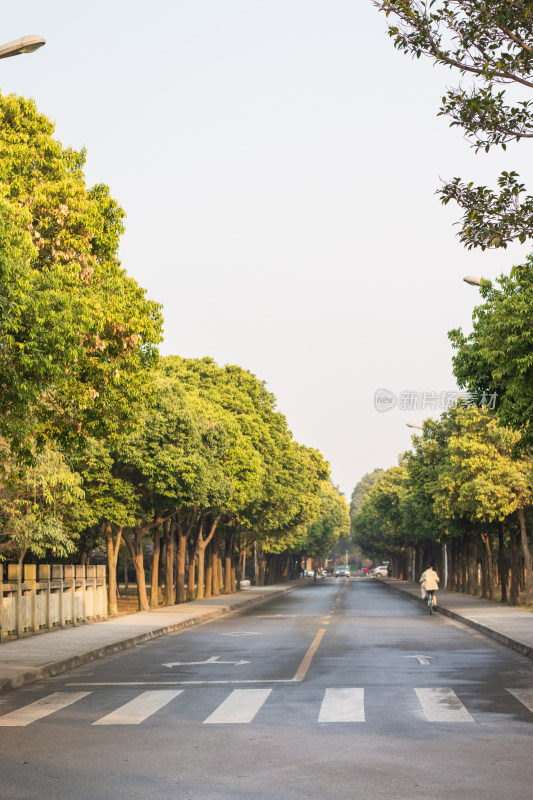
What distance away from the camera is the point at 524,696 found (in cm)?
1236

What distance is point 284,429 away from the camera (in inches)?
2837

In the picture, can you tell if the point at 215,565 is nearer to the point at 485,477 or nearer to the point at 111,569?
the point at 111,569

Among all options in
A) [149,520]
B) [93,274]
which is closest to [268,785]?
[93,274]

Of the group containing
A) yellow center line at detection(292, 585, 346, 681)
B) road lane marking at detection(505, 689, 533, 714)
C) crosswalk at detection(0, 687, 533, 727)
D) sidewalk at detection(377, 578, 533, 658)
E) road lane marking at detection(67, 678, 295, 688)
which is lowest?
sidewalk at detection(377, 578, 533, 658)

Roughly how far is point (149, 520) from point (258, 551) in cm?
4865

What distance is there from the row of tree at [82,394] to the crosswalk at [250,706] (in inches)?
157

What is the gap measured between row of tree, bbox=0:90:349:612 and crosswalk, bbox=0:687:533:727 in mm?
4000

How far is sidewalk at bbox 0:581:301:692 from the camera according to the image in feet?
51.0

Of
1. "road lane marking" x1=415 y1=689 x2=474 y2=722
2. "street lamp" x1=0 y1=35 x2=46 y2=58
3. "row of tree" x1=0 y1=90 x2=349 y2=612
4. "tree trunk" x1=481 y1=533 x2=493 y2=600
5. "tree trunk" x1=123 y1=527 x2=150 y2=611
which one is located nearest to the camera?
"road lane marking" x1=415 y1=689 x2=474 y2=722

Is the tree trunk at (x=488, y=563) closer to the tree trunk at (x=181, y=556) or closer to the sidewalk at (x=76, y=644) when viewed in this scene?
the tree trunk at (x=181, y=556)

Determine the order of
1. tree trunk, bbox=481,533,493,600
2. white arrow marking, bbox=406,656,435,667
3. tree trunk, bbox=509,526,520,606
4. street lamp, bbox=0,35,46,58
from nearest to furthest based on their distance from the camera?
1. street lamp, bbox=0,35,46,58
2. white arrow marking, bbox=406,656,435,667
3. tree trunk, bbox=509,526,520,606
4. tree trunk, bbox=481,533,493,600

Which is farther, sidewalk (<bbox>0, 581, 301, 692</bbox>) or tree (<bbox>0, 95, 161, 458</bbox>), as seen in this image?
sidewalk (<bbox>0, 581, 301, 692</bbox>)

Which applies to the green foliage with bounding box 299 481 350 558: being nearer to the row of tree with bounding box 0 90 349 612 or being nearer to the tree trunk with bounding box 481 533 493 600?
the tree trunk with bounding box 481 533 493 600

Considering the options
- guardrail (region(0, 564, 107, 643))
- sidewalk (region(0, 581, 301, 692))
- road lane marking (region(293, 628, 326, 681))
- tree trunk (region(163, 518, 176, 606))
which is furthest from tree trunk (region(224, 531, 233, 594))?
road lane marking (region(293, 628, 326, 681))
